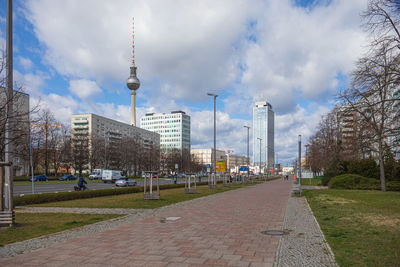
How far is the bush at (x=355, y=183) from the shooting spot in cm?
3073

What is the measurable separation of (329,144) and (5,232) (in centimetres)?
4914

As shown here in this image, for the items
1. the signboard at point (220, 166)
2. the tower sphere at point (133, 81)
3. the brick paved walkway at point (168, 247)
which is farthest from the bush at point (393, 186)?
the tower sphere at point (133, 81)

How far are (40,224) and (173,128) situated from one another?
180m

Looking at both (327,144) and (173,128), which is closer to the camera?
(327,144)

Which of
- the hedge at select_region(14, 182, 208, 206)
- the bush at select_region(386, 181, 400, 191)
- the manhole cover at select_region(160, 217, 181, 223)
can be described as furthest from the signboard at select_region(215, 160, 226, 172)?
the manhole cover at select_region(160, 217, 181, 223)

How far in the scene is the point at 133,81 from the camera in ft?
479

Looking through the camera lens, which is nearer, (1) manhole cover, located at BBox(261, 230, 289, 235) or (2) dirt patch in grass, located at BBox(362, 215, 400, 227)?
(1) manhole cover, located at BBox(261, 230, 289, 235)

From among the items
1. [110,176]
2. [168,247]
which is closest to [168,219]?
[168,247]

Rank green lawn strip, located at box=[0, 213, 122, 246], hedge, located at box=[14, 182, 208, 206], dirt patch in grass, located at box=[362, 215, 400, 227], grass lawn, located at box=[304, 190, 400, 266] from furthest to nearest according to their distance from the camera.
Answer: hedge, located at box=[14, 182, 208, 206], dirt patch in grass, located at box=[362, 215, 400, 227], green lawn strip, located at box=[0, 213, 122, 246], grass lawn, located at box=[304, 190, 400, 266]

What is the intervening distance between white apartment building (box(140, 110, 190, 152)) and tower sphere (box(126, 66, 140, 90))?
4485 centimetres

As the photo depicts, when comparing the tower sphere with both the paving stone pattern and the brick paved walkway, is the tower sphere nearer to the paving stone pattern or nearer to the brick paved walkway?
the brick paved walkway

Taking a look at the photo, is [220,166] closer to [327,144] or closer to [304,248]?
[327,144]

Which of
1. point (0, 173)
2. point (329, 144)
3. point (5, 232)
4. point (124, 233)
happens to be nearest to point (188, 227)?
point (124, 233)

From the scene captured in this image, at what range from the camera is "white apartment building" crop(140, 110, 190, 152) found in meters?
188
